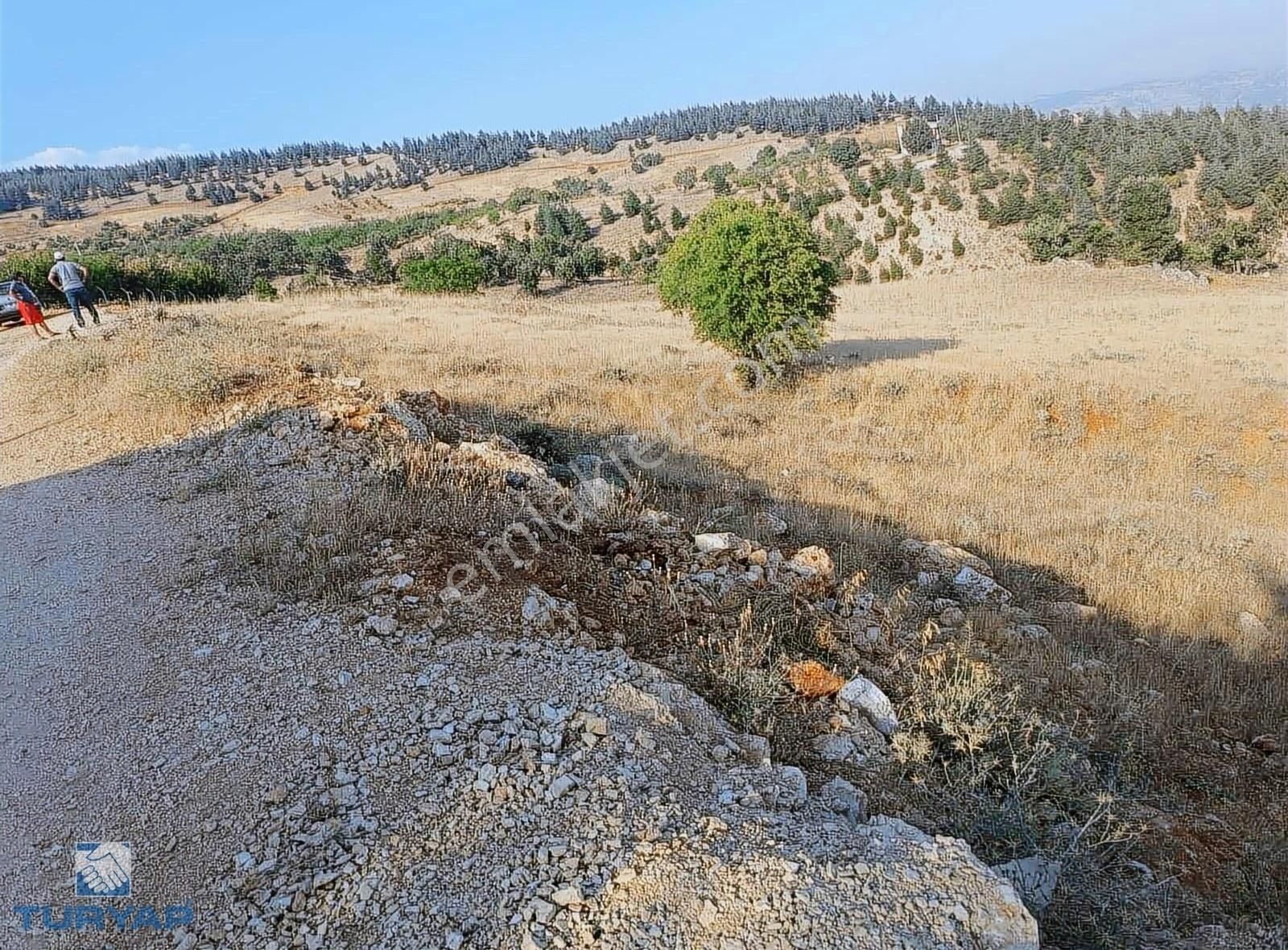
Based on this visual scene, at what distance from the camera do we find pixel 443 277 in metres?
31.2

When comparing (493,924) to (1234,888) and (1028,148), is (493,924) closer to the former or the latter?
(1234,888)

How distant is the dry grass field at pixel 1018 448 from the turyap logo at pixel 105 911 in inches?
186

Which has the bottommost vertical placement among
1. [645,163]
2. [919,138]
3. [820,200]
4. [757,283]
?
[757,283]

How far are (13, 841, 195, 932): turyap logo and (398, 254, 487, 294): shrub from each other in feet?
98.6

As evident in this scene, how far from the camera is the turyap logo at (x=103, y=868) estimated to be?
Result: 10.2 feet

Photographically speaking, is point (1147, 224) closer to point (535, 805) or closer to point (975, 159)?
point (975, 159)

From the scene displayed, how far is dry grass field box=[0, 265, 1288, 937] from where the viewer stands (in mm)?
5332

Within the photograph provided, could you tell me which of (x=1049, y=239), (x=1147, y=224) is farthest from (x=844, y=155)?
(x=1147, y=224)

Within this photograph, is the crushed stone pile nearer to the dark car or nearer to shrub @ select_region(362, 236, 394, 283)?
the dark car

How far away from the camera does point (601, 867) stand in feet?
9.59

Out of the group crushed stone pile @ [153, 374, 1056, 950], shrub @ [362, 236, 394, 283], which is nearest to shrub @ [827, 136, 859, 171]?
shrub @ [362, 236, 394, 283]

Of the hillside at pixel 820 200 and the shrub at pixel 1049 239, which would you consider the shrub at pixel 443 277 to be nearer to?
the hillside at pixel 820 200

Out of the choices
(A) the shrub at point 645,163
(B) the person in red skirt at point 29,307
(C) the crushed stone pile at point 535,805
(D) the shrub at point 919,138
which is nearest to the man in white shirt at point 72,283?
(B) the person in red skirt at point 29,307

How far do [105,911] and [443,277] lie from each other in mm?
30717
